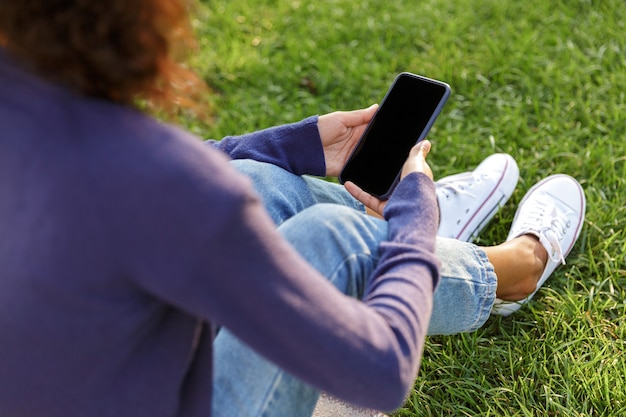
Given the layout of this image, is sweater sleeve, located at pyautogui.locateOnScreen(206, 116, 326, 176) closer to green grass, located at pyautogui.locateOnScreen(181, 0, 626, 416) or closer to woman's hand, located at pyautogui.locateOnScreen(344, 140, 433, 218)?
woman's hand, located at pyautogui.locateOnScreen(344, 140, 433, 218)

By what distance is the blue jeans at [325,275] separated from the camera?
3.94 ft

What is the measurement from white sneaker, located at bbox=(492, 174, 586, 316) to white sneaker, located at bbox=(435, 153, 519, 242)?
0.25 ft

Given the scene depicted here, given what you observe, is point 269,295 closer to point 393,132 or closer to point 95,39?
point 95,39

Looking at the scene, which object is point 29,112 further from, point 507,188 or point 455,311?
point 507,188

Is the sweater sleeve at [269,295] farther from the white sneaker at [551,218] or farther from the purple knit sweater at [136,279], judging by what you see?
the white sneaker at [551,218]

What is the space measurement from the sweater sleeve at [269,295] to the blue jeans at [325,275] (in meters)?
0.11

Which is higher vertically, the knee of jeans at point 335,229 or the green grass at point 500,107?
the knee of jeans at point 335,229

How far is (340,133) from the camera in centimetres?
186

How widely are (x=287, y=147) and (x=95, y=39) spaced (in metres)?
0.92

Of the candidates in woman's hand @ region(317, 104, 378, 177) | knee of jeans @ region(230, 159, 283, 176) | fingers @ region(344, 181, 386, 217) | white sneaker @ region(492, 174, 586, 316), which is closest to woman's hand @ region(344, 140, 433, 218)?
fingers @ region(344, 181, 386, 217)

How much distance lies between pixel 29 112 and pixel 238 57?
7.32 ft

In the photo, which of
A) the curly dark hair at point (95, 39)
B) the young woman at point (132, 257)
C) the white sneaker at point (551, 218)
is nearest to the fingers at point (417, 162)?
the young woman at point (132, 257)

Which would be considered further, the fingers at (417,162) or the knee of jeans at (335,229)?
the fingers at (417,162)

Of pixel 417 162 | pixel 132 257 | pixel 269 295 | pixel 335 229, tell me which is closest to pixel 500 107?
pixel 417 162
